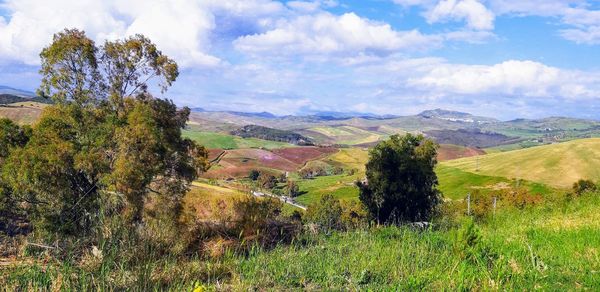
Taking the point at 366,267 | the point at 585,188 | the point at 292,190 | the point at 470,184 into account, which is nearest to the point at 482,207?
the point at 585,188

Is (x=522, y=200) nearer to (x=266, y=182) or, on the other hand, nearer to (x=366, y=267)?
(x=266, y=182)

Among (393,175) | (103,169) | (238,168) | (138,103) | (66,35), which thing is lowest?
(238,168)

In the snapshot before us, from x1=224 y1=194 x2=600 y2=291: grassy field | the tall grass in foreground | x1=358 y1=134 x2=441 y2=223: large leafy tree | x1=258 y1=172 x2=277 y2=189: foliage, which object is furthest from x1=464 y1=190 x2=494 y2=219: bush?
x1=258 y1=172 x2=277 y2=189: foliage

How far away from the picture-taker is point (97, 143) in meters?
24.1

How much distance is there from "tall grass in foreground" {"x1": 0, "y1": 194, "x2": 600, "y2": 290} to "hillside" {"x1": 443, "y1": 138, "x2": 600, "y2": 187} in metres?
145

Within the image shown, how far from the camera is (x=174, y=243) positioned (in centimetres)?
846

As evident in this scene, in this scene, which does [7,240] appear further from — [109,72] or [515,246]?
[109,72]

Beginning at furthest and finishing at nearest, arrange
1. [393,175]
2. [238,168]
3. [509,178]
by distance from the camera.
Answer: [238,168], [509,178], [393,175]

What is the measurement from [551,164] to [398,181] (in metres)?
123

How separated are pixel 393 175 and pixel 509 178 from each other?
111 meters

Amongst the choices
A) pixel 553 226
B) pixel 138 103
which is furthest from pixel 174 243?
pixel 138 103

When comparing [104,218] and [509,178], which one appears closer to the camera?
[104,218]

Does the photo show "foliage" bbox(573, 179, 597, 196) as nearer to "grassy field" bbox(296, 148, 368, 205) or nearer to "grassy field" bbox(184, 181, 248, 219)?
"grassy field" bbox(184, 181, 248, 219)

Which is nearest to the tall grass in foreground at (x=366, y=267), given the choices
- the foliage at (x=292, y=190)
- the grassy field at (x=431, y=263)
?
the grassy field at (x=431, y=263)
